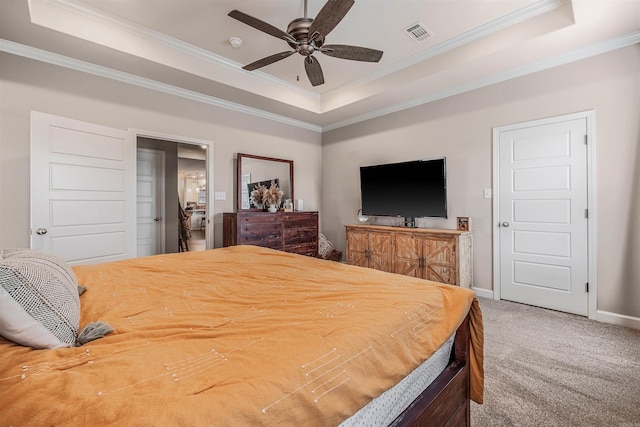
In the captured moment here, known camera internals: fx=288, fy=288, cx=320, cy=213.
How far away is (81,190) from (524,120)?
4.93 metres

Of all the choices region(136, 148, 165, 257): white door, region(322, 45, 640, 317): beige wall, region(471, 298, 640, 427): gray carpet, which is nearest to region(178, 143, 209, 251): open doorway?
region(136, 148, 165, 257): white door

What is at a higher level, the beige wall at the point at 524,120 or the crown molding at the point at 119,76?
the crown molding at the point at 119,76

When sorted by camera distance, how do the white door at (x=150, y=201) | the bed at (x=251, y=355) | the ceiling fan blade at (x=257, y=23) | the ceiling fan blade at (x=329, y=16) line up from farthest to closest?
1. the white door at (x=150, y=201)
2. the ceiling fan blade at (x=257, y=23)
3. the ceiling fan blade at (x=329, y=16)
4. the bed at (x=251, y=355)

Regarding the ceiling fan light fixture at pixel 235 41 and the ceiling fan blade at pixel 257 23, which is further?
the ceiling fan light fixture at pixel 235 41

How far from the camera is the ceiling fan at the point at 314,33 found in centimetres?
200

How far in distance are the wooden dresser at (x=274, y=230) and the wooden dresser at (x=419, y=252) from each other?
2.51 feet

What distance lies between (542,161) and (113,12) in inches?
182

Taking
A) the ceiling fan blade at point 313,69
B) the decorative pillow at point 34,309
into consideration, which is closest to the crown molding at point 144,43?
the ceiling fan blade at point 313,69

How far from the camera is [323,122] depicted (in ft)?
17.3

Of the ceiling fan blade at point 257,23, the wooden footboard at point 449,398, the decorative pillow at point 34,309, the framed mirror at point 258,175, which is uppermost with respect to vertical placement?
the ceiling fan blade at point 257,23


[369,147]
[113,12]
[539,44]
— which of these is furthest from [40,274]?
[369,147]

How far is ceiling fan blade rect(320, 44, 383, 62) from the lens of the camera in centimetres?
242

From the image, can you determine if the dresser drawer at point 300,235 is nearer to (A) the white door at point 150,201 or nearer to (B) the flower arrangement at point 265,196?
(B) the flower arrangement at point 265,196

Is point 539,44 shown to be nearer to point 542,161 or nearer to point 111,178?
point 542,161
